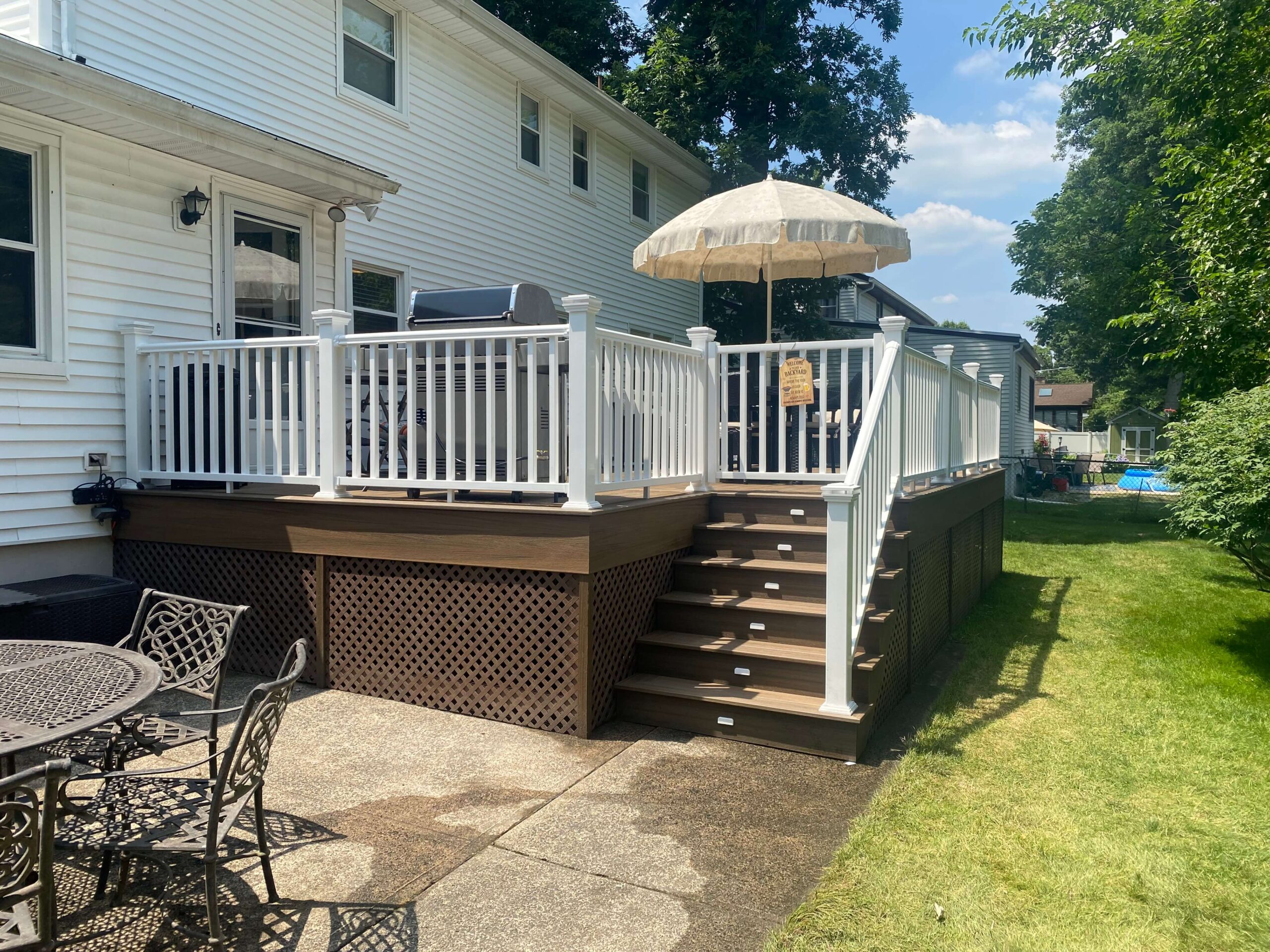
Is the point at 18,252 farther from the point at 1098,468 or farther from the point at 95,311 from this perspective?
the point at 1098,468

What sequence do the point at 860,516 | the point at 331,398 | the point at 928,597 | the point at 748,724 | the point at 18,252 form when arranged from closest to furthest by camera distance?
the point at 748,724, the point at 860,516, the point at 331,398, the point at 18,252, the point at 928,597

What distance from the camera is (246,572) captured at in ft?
18.6

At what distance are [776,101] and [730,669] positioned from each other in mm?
15712

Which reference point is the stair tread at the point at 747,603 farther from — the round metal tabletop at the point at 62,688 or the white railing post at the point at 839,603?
the round metal tabletop at the point at 62,688

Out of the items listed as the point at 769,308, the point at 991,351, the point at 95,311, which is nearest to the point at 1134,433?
the point at 991,351

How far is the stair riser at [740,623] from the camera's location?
4.91m

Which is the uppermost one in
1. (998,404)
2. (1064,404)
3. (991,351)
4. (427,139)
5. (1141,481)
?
(427,139)

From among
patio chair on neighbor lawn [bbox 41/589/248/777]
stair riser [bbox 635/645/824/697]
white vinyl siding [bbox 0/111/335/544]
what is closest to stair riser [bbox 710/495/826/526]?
stair riser [bbox 635/645/824/697]

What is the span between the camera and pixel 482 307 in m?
5.79

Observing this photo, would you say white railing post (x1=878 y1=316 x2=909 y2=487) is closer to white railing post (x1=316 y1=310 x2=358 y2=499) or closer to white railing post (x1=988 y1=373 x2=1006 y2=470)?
white railing post (x1=316 y1=310 x2=358 y2=499)

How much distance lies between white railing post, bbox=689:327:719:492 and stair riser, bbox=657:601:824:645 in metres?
1.03

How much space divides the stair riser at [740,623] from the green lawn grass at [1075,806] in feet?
2.68

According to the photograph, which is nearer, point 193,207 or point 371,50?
point 193,207

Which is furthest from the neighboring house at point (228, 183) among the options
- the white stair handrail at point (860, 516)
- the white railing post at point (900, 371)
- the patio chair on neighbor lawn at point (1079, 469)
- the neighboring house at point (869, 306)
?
the patio chair on neighbor lawn at point (1079, 469)
